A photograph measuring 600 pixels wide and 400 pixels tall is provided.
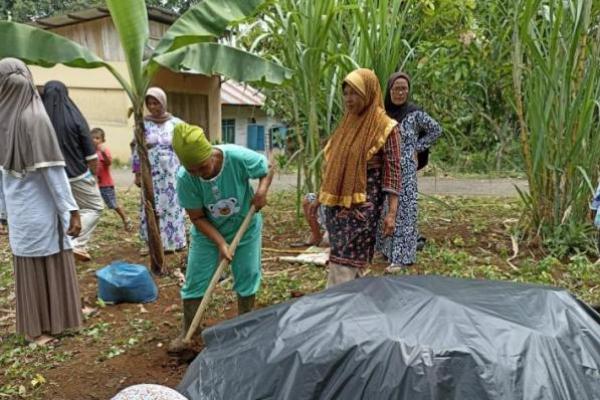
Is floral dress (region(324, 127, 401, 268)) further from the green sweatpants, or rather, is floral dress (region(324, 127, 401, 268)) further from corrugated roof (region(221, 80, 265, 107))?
corrugated roof (region(221, 80, 265, 107))

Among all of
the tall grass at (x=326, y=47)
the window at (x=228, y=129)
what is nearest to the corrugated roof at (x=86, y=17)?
the tall grass at (x=326, y=47)

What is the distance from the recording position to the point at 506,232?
214 inches

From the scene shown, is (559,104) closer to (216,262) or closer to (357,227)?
(357,227)

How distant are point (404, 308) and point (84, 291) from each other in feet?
9.99

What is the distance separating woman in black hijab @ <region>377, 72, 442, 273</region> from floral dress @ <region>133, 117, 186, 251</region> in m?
1.78

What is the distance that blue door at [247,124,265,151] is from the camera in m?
17.8

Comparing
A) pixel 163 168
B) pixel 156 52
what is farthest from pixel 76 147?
pixel 156 52

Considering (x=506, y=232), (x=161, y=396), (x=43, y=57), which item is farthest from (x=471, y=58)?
(x=161, y=396)

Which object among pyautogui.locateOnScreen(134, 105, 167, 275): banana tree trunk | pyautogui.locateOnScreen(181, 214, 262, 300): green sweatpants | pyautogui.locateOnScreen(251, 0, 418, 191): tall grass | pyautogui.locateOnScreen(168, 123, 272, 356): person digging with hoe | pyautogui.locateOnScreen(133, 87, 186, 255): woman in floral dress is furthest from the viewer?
pyautogui.locateOnScreen(133, 87, 186, 255): woman in floral dress

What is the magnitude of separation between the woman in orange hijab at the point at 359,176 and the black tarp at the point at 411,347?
942mm

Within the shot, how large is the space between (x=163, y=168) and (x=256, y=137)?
43.5ft

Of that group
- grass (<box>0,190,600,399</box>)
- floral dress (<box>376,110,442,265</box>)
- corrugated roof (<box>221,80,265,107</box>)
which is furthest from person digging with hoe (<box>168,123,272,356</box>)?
corrugated roof (<box>221,80,265,107</box>)

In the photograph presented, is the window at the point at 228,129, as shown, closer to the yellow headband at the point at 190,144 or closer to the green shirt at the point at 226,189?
the green shirt at the point at 226,189

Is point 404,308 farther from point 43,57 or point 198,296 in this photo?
point 43,57
